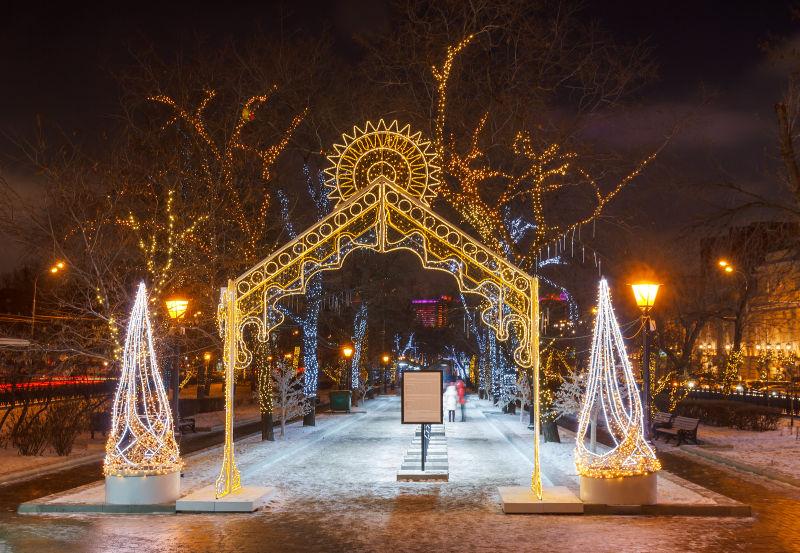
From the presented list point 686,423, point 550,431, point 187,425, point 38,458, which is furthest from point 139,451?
point 686,423

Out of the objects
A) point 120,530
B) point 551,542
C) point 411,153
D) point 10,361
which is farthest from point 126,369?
point 10,361

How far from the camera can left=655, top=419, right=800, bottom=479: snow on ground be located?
18094 mm

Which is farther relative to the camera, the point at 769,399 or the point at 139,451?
the point at 769,399

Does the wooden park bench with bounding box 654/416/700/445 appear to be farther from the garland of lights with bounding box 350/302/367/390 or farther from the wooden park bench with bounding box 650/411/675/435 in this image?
the garland of lights with bounding box 350/302/367/390

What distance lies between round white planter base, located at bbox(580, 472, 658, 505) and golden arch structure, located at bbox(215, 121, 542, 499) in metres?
1.50

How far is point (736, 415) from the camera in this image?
28.1 metres

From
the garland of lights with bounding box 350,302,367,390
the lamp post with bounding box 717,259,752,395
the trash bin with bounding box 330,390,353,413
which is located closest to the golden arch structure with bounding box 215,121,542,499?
the lamp post with bounding box 717,259,752,395

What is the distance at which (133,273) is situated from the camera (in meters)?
25.9

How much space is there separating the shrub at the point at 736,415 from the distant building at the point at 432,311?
30271 millimetres

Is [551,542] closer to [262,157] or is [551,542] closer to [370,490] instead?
[370,490]

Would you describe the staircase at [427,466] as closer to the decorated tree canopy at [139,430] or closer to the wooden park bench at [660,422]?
the decorated tree canopy at [139,430]

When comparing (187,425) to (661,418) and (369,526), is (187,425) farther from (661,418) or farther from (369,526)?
(369,526)

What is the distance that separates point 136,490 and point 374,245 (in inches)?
202

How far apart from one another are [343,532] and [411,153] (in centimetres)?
599
